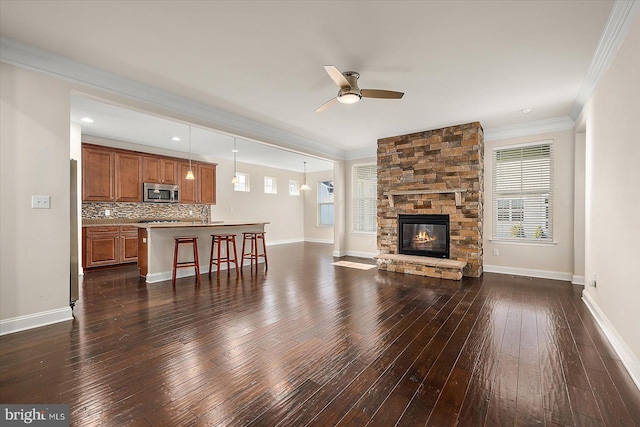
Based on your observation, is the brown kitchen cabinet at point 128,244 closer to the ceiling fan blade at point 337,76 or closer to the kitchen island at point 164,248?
the kitchen island at point 164,248

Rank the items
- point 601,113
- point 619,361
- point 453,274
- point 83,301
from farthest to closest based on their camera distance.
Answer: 1. point 453,274
2. point 83,301
3. point 601,113
4. point 619,361

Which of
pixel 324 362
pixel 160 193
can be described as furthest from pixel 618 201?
pixel 160 193

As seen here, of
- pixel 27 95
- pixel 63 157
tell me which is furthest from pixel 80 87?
pixel 63 157

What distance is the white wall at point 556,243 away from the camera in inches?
188

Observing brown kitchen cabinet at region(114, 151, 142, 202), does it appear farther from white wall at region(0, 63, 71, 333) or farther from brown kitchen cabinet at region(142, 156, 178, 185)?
white wall at region(0, 63, 71, 333)

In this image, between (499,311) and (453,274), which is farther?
(453,274)

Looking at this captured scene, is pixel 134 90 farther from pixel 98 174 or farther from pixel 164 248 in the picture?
pixel 98 174

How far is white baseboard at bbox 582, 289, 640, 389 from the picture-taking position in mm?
2041

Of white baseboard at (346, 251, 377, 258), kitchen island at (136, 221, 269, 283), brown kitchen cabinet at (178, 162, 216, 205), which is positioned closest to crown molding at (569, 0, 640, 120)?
white baseboard at (346, 251, 377, 258)

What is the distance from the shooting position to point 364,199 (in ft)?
24.3

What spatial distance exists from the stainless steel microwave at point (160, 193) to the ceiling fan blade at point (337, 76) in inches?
215

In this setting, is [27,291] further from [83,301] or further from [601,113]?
[601,113]

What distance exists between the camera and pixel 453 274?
192 inches

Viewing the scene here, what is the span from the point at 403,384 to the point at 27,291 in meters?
3.56
